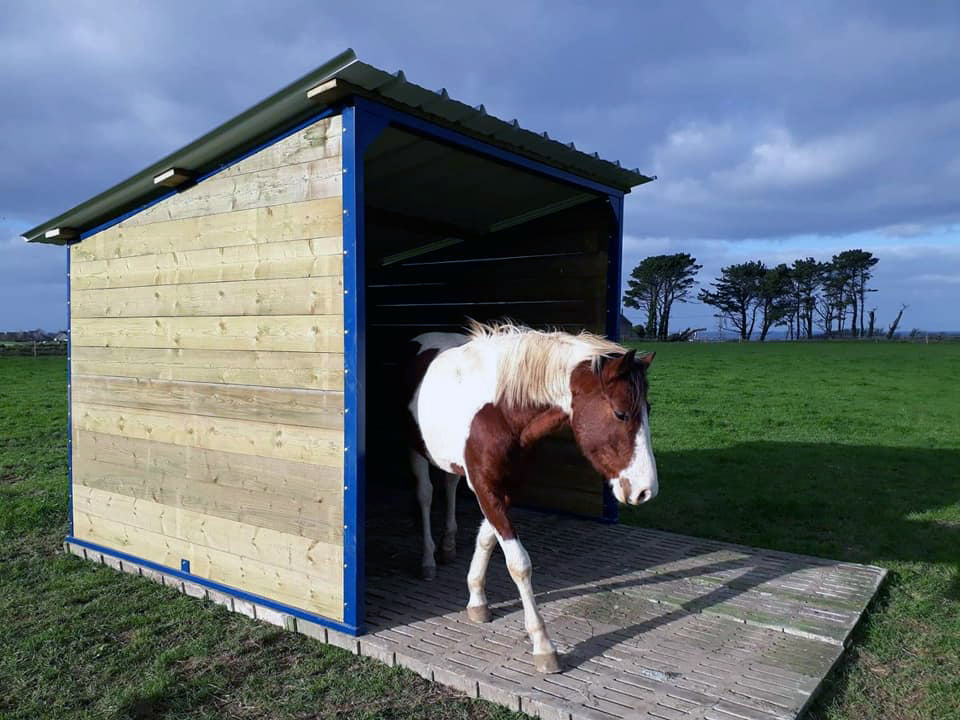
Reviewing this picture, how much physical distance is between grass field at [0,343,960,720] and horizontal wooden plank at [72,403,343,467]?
983 millimetres

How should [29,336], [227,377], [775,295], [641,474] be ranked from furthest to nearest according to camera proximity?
[775,295], [29,336], [227,377], [641,474]

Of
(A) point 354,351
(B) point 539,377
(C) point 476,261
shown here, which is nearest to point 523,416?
(B) point 539,377

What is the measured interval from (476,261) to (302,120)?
288 centimetres

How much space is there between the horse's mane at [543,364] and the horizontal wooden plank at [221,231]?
113 cm

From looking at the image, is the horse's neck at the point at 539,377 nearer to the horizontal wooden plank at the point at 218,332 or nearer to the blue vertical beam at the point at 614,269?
the horizontal wooden plank at the point at 218,332

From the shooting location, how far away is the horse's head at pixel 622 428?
310 centimetres

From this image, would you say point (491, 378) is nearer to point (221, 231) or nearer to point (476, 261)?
point (221, 231)

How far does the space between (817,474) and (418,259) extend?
5298 mm

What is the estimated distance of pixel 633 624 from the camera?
375cm

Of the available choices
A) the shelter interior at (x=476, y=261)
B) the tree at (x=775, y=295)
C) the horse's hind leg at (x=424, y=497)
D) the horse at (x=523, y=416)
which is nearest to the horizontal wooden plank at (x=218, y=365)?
the horse at (x=523, y=416)

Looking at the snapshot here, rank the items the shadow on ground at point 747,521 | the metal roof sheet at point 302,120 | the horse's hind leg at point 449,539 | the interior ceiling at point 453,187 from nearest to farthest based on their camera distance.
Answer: the metal roof sheet at point 302,120
the shadow on ground at point 747,521
the interior ceiling at point 453,187
the horse's hind leg at point 449,539

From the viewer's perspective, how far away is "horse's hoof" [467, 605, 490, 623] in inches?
147

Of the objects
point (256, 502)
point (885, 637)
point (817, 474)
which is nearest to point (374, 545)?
point (256, 502)

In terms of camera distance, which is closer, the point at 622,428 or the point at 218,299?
the point at 622,428
